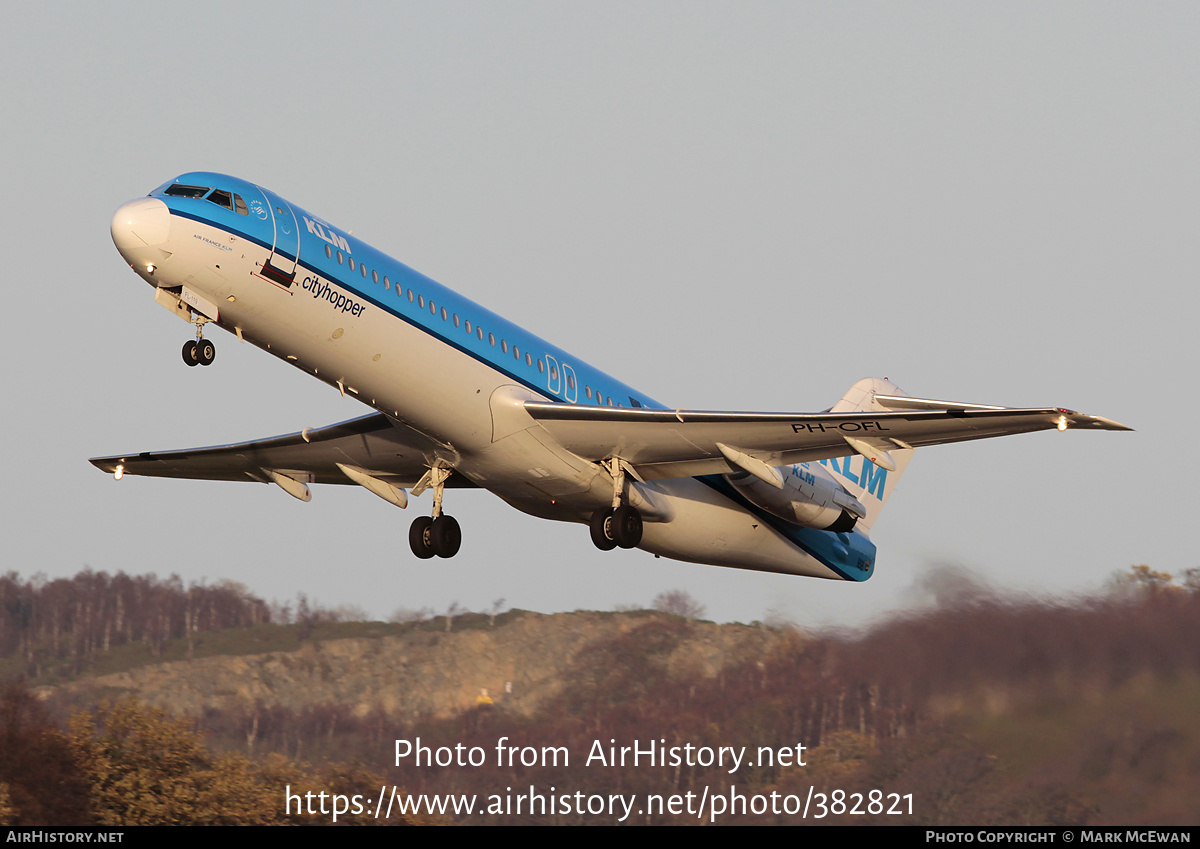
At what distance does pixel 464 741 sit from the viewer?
124ft

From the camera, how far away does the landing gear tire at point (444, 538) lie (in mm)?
26125

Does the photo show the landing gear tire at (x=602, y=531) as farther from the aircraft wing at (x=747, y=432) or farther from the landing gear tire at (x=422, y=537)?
the landing gear tire at (x=422, y=537)

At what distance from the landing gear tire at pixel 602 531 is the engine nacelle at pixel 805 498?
8.76ft

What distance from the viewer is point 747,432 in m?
23.5

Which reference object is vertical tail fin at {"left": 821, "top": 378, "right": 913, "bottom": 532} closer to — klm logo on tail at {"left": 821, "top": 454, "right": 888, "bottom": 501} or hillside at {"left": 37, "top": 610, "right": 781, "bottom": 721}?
klm logo on tail at {"left": 821, "top": 454, "right": 888, "bottom": 501}

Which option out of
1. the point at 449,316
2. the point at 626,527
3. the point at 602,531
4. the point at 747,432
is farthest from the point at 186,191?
the point at 747,432

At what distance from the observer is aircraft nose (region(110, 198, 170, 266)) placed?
20000 mm

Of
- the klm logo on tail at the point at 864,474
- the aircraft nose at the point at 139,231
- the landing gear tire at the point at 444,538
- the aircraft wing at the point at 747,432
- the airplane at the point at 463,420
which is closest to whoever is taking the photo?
the aircraft nose at the point at 139,231

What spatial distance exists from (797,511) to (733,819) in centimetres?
1035

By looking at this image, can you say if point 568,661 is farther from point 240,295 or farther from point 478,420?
point 240,295

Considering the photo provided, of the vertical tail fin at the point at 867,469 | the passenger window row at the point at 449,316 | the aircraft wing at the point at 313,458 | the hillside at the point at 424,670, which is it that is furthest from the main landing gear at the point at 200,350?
the hillside at the point at 424,670

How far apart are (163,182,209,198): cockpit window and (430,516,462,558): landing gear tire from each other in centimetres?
798

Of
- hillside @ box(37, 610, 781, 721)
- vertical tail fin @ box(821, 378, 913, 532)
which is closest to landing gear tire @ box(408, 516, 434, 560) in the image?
vertical tail fin @ box(821, 378, 913, 532)
